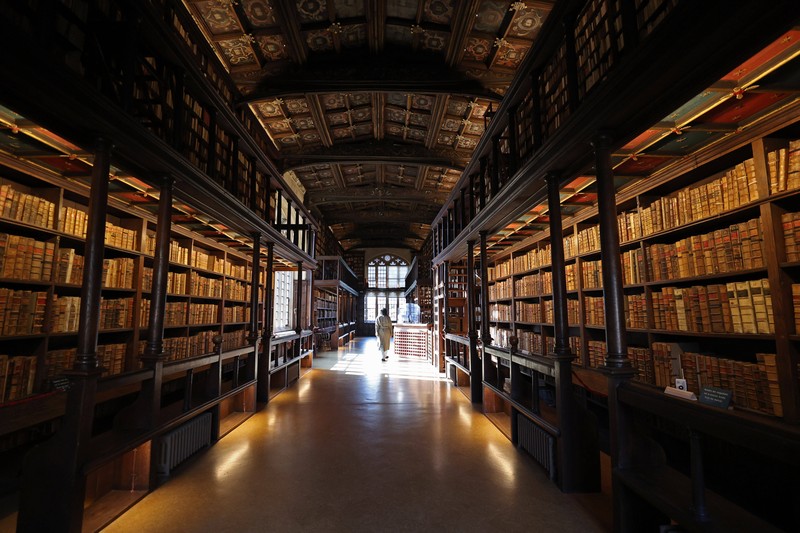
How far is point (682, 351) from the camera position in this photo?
314 centimetres

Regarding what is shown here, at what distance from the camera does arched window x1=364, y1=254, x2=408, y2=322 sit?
23.0 metres

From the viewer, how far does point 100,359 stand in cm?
398

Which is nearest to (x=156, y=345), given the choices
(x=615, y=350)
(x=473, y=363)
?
(x=615, y=350)

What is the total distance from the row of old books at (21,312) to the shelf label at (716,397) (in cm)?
463

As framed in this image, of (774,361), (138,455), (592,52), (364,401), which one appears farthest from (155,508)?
(592,52)

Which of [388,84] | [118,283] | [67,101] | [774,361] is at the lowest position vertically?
[774,361]

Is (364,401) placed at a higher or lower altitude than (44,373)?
lower

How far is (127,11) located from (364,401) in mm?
5084

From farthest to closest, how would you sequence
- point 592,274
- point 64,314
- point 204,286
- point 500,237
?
point 500,237 < point 204,286 < point 592,274 < point 64,314

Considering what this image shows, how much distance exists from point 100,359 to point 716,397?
16.9 ft

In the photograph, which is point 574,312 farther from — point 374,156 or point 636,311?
point 374,156

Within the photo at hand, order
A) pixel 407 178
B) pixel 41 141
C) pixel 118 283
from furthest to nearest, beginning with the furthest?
pixel 407 178, pixel 118 283, pixel 41 141

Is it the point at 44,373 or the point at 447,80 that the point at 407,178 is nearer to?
the point at 447,80

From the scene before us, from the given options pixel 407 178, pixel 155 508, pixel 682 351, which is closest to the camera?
pixel 155 508
